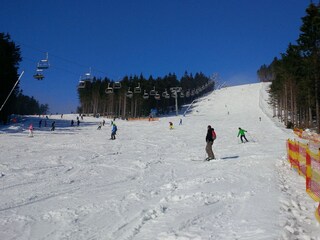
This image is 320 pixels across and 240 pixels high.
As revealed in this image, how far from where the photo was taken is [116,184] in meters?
10.0

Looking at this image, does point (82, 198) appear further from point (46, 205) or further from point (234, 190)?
point (234, 190)

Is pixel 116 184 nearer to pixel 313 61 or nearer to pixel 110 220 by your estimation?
pixel 110 220

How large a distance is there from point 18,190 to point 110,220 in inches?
165

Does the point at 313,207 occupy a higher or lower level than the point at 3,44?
lower

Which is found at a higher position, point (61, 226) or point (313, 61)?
point (313, 61)

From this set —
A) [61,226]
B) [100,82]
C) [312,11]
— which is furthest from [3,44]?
[100,82]

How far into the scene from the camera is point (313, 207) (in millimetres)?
7043

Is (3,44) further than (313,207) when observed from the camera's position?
Yes

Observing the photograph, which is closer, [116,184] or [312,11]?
[116,184]

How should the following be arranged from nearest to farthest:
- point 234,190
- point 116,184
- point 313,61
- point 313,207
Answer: point 313,207
point 234,190
point 116,184
point 313,61

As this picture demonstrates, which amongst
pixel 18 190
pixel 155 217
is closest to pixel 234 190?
pixel 155 217

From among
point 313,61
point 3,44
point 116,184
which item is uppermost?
point 3,44

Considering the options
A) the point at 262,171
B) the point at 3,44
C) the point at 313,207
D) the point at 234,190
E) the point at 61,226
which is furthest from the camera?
the point at 3,44

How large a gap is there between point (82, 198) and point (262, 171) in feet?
22.7
